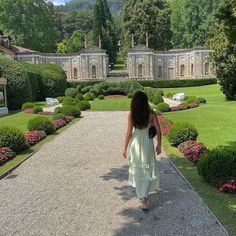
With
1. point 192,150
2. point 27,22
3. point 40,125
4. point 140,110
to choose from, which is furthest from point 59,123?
point 27,22

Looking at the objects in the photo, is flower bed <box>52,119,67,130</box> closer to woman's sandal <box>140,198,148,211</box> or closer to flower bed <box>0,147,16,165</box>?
flower bed <box>0,147,16,165</box>

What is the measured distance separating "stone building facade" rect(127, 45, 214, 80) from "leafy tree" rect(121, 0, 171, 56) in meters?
4.44

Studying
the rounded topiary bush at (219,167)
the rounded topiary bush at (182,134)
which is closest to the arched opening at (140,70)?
the rounded topiary bush at (182,134)

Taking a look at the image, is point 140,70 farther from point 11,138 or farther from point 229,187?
point 229,187

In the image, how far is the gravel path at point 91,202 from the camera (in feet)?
19.1

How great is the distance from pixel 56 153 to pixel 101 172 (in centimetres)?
316

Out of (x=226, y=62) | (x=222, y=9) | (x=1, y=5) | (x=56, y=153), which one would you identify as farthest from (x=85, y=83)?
(x=222, y=9)

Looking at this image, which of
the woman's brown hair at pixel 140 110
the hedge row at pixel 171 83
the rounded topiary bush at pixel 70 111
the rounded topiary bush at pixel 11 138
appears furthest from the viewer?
the hedge row at pixel 171 83

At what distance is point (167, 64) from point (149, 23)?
7893 millimetres

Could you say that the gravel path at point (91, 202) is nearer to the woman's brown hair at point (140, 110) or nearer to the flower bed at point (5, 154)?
the flower bed at point (5, 154)

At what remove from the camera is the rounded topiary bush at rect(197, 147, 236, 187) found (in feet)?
25.2

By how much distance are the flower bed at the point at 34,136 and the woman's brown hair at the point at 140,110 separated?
25.3 ft

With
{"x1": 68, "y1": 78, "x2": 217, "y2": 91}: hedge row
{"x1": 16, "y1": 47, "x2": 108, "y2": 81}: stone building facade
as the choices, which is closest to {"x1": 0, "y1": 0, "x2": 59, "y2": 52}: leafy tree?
{"x1": 16, "y1": 47, "x2": 108, "y2": 81}: stone building facade

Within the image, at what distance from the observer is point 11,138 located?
12.0 meters
